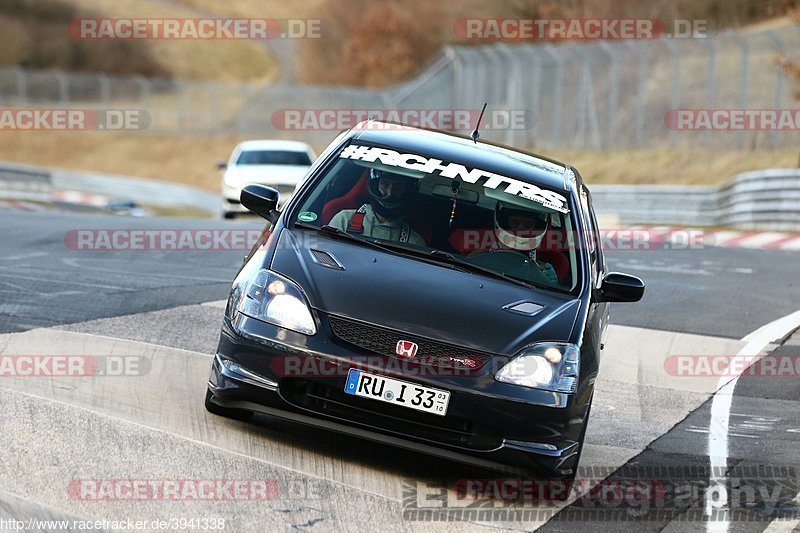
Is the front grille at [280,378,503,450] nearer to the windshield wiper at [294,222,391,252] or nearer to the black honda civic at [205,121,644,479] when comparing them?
the black honda civic at [205,121,644,479]

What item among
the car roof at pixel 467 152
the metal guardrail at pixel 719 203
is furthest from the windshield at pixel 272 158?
the car roof at pixel 467 152

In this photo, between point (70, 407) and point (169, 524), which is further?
point (70, 407)

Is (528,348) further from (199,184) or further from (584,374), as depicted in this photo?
(199,184)

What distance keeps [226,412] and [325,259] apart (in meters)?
0.91

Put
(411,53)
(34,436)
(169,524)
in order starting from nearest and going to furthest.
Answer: (169,524) → (34,436) → (411,53)

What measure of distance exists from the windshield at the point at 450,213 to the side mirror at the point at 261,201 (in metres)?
0.26

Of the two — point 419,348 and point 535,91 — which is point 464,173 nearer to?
point 419,348

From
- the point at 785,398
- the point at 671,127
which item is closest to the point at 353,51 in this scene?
the point at 671,127

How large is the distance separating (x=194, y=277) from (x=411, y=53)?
2276 inches

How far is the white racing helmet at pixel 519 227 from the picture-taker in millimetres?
6723

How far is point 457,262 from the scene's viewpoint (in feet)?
21.1

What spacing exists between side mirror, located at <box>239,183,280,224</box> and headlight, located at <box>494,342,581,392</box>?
1801mm

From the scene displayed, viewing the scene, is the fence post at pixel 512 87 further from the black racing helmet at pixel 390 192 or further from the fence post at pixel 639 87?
the black racing helmet at pixel 390 192

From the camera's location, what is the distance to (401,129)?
7547mm
